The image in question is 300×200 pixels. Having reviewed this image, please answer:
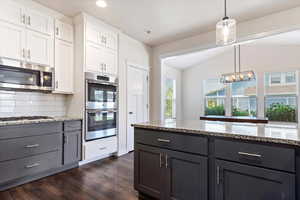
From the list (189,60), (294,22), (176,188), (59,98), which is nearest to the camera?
(176,188)

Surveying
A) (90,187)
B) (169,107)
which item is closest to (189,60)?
(169,107)

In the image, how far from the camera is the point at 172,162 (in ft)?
5.54

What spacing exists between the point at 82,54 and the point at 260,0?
10.4 feet

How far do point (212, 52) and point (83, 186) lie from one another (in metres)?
6.24

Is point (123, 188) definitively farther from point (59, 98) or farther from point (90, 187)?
point (59, 98)

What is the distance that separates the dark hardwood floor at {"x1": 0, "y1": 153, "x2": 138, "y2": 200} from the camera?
2062 mm

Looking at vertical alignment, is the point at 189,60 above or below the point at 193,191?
above

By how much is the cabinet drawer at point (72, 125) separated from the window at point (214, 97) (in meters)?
5.77

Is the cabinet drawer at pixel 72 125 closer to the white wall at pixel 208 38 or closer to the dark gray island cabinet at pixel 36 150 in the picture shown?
the dark gray island cabinet at pixel 36 150

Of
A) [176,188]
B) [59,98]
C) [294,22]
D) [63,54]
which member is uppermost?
[294,22]

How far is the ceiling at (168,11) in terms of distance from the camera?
2.83 metres

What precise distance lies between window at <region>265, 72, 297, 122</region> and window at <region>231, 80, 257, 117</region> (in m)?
0.41

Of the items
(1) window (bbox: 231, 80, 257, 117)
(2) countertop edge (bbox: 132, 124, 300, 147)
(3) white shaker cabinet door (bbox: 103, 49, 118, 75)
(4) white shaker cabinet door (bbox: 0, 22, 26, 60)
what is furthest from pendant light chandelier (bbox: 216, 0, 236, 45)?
(1) window (bbox: 231, 80, 257, 117)

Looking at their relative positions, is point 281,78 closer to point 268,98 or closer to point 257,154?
point 268,98
